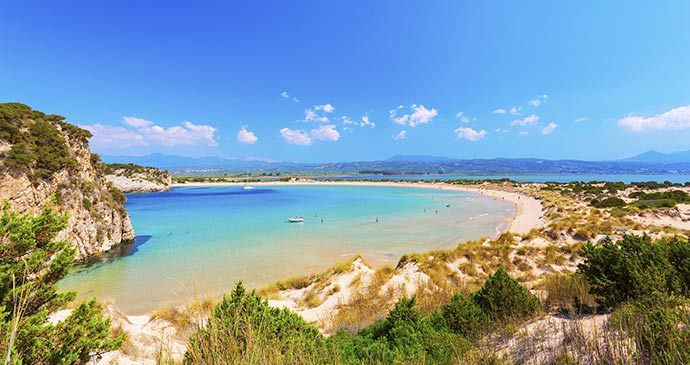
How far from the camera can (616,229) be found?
48.5 ft

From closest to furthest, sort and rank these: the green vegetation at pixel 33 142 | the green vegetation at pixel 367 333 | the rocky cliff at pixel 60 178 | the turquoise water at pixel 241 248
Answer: the green vegetation at pixel 367 333
the turquoise water at pixel 241 248
the rocky cliff at pixel 60 178
the green vegetation at pixel 33 142

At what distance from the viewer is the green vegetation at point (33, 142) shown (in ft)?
39.9

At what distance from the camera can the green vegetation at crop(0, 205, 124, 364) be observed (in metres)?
2.74

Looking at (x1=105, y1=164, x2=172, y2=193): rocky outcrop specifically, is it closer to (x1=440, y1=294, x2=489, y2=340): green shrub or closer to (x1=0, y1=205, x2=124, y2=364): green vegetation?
(x1=0, y1=205, x2=124, y2=364): green vegetation

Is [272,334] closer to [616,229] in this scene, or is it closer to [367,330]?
[367,330]

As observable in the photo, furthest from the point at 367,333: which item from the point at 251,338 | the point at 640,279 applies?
the point at 640,279

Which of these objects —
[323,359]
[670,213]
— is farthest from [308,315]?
[670,213]

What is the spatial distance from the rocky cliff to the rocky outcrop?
5788 centimetres

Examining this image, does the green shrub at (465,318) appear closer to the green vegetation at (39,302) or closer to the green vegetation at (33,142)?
the green vegetation at (39,302)

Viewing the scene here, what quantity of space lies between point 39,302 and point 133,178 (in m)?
80.9

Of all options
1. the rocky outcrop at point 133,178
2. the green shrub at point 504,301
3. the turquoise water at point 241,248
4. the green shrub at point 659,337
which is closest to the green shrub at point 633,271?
the green shrub at point 504,301

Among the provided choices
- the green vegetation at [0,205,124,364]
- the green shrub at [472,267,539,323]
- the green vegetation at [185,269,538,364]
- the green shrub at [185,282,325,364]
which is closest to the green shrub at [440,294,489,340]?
the green vegetation at [185,269,538,364]

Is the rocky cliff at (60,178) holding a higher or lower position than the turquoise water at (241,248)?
higher

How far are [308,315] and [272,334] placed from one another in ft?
13.6
